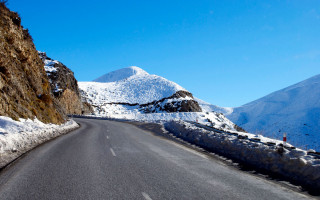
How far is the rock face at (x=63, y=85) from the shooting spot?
5477cm

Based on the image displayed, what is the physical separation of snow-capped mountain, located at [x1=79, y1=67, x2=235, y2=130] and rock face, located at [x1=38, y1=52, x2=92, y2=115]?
956cm

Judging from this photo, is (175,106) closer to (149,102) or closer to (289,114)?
(149,102)

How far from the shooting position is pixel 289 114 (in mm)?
76562

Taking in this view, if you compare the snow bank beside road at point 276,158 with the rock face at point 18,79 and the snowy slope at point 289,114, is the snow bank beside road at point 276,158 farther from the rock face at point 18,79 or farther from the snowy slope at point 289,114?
the snowy slope at point 289,114

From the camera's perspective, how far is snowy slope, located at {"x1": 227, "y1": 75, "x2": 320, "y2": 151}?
5891 cm

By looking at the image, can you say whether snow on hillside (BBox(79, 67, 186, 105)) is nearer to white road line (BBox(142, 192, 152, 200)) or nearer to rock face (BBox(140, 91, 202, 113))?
rock face (BBox(140, 91, 202, 113))

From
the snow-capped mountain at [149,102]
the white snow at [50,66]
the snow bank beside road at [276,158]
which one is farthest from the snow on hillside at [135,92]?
the snow bank beside road at [276,158]

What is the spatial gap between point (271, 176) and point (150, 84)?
127 meters

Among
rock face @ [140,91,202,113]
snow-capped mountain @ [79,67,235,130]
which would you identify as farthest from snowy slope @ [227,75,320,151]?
rock face @ [140,91,202,113]

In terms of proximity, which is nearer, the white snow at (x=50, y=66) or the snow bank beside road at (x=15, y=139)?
the snow bank beside road at (x=15, y=139)

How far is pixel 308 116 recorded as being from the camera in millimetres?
66688

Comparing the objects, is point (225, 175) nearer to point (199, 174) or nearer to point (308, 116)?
point (199, 174)

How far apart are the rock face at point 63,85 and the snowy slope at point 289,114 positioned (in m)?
43.7

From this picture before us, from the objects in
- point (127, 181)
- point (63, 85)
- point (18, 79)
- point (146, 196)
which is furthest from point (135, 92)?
point (146, 196)
